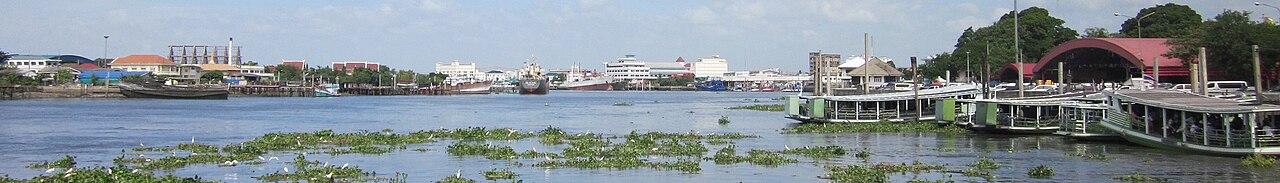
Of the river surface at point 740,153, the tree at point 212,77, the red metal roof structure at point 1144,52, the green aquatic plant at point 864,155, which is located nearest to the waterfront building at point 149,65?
A: the tree at point 212,77

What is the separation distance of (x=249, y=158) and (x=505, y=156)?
20.4ft

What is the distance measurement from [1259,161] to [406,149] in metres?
21.5

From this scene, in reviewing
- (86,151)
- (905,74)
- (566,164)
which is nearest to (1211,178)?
(566,164)

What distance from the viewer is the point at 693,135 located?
4175 cm

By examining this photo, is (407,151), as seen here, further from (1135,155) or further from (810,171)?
(1135,155)

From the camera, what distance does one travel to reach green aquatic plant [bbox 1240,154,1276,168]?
86.1 feet

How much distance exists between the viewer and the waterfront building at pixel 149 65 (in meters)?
154

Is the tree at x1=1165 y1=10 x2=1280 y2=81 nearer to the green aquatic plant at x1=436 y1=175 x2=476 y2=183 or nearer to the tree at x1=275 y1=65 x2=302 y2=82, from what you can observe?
the green aquatic plant at x1=436 y1=175 x2=476 y2=183

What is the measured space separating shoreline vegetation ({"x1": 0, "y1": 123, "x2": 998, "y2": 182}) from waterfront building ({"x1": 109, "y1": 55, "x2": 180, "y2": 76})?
122549 mm

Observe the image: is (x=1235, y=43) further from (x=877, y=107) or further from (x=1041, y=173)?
(x=1041, y=173)

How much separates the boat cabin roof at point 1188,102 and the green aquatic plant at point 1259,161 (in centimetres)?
105

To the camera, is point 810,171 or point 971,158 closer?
point 810,171

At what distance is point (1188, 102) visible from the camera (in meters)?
29.6

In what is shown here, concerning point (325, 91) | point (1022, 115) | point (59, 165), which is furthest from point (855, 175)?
point (325, 91)
